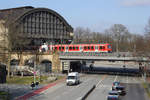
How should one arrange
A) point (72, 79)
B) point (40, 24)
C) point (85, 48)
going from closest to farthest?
point (72, 79), point (85, 48), point (40, 24)

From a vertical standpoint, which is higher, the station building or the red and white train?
the station building

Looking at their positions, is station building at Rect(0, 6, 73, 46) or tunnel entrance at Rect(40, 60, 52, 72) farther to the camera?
station building at Rect(0, 6, 73, 46)

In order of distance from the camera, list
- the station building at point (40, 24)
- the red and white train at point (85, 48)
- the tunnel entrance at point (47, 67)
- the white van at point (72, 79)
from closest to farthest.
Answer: the white van at point (72, 79) → the red and white train at point (85, 48) → the tunnel entrance at point (47, 67) → the station building at point (40, 24)

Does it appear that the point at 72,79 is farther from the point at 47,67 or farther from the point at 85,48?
the point at 47,67

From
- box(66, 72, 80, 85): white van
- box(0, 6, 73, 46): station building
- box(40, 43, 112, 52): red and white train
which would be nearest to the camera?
box(66, 72, 80, 85): white van

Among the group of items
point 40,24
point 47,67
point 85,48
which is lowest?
point 47,67

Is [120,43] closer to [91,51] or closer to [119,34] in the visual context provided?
[119,34]

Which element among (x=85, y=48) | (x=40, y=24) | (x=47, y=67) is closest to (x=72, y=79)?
(x=85, y=48)

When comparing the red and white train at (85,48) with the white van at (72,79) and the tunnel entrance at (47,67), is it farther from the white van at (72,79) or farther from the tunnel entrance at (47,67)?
the white van at (72,79)

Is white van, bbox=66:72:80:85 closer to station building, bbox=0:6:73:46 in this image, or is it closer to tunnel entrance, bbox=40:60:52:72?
tunnel entrance, bbox=40:60:52:72

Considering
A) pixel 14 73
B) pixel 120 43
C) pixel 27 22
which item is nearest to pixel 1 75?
pixel 14 73

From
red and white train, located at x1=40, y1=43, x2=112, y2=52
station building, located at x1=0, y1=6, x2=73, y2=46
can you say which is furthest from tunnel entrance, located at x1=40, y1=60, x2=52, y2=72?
station building, located at x1=0, y1=6, x2=73, y2=46

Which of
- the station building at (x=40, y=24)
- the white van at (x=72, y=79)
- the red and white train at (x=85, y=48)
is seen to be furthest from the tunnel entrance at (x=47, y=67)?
the white van at (x=72, y=79)

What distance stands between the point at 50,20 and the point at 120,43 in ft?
172
